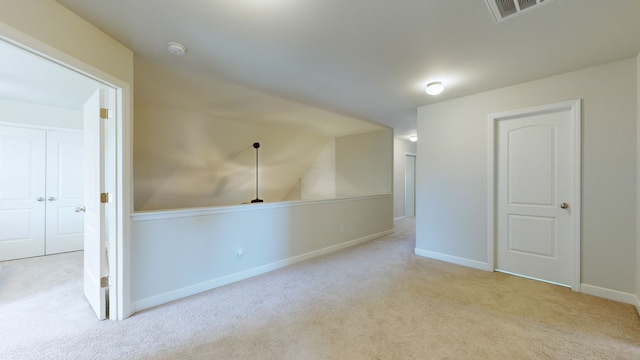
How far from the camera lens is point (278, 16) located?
66.4 inches

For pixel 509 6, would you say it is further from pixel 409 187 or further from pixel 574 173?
pixel 409 187

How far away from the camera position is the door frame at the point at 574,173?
2564mm

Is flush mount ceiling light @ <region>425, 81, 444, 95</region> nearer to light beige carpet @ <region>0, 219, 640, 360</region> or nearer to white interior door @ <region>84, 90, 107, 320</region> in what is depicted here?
light beige carpet @ <region>0, 219, 640, 360</region>

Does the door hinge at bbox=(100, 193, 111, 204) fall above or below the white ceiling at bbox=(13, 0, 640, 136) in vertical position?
below

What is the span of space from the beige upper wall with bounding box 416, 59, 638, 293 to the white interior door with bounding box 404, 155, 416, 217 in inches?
148

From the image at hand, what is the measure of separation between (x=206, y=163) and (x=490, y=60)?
438cm

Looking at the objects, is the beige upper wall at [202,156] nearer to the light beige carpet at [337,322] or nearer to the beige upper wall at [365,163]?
the beige upper wall at [365,163]

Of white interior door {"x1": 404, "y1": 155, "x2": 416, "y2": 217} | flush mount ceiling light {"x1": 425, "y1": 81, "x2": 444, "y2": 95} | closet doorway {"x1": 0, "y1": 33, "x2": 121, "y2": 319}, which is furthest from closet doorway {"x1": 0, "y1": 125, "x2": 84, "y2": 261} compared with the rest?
white interior door {"x1": 404, "y1": 155, "x2": 416, "y2": 217}

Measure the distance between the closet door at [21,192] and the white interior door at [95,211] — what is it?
2.27 metres

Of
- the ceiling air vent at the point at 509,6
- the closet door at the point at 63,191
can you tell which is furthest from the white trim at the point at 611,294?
the closet door at the point at 63,191

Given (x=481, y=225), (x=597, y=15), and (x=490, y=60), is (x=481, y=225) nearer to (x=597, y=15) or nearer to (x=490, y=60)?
(x=490, y=60)

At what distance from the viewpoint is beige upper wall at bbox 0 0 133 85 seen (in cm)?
137

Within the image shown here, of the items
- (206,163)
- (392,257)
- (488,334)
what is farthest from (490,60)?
(206,163)

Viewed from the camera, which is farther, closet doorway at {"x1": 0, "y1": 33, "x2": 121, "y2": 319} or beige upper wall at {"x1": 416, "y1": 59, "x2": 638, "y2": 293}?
beige upper wall at {"x1": 416, "y1": 59, "x2": 638, "y2": 293}
